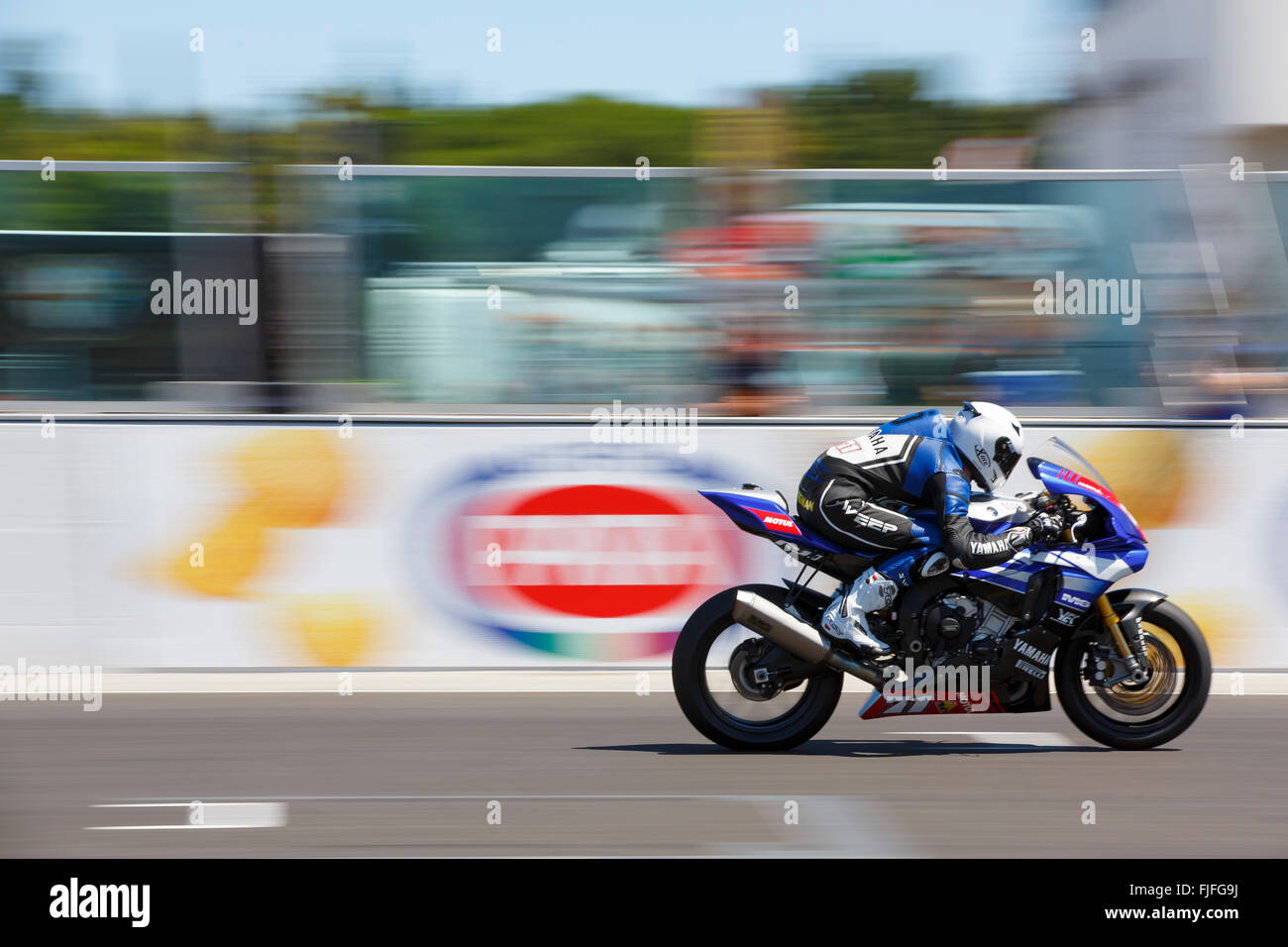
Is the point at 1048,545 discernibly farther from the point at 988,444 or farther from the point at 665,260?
the point at 665,260

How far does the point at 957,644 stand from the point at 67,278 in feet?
18.1

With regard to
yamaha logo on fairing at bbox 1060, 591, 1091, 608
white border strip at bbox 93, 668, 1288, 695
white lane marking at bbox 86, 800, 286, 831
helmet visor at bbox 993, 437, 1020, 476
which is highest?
helmet visor at bbox 993, 437, 1020, 476

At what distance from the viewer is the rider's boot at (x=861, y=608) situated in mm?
7320

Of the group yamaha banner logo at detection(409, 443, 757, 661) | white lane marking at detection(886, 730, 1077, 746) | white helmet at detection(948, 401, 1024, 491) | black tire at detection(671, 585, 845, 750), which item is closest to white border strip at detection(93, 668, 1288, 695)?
yamaha banner logo at detection(409, 443, 757, 661)

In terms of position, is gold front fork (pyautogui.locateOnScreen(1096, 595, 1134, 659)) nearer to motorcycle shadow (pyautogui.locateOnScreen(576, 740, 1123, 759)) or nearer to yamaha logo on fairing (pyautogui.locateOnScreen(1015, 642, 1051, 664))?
yamaha logo on fairing (pyautogui.locateOnScreen(1015, 642, 1051, 664))

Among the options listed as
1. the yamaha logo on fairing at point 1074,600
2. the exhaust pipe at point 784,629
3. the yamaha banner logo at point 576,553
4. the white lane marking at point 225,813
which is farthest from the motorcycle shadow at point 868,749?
the yamaha banner logo at point 576,553

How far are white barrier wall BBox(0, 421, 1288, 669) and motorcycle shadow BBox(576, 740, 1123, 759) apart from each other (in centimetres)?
203

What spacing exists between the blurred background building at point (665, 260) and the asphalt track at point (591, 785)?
2028 mm

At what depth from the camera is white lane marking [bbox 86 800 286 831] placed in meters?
5.99

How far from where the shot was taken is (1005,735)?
7.96m

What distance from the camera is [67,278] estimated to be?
9.73 m

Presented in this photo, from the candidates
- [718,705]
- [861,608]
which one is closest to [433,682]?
[718,705]

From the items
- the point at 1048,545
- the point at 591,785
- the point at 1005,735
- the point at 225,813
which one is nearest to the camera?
the point at 225,813

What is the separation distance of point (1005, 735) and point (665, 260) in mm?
3493
